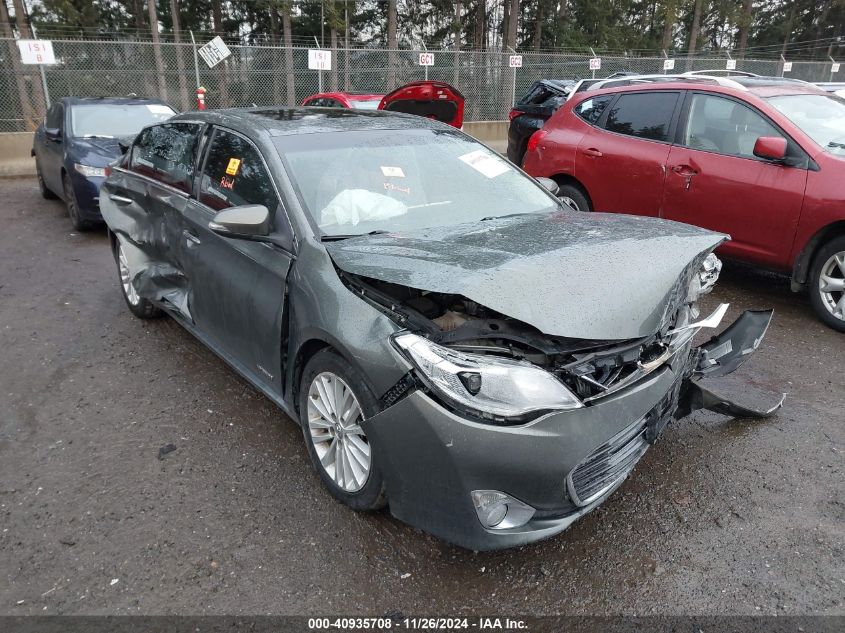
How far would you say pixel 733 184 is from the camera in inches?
199

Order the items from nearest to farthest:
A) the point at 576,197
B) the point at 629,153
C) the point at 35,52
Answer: the point at 629,153
the point at 576,197
the point at 35,52

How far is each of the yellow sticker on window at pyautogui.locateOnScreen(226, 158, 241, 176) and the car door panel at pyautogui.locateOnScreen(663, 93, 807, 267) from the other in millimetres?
3803

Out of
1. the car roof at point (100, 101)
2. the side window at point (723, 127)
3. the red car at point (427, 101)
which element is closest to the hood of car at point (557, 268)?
the side window at point (723, 127)

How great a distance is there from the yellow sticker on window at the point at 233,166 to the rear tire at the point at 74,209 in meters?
5.23

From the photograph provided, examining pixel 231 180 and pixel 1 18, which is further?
pixel 1 18

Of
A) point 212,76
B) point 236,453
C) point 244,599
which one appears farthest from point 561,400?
point 212,76

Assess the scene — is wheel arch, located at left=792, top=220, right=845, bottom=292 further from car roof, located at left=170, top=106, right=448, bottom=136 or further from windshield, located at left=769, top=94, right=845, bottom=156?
car roof, located at left=170, top=106, right=448, bottom=136

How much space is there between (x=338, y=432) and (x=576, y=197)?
14.7ft

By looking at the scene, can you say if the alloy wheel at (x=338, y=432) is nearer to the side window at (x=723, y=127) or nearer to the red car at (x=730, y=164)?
the red car at (x=730, y=164)

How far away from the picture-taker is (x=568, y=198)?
651 centimetres

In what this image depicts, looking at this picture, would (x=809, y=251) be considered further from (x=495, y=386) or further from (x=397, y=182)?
(x=495, y=386)

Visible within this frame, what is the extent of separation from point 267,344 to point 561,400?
1568mm

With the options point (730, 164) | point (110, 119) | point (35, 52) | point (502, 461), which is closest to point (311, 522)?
point (502, 461)

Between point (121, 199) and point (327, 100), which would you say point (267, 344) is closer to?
point (121, 199)
